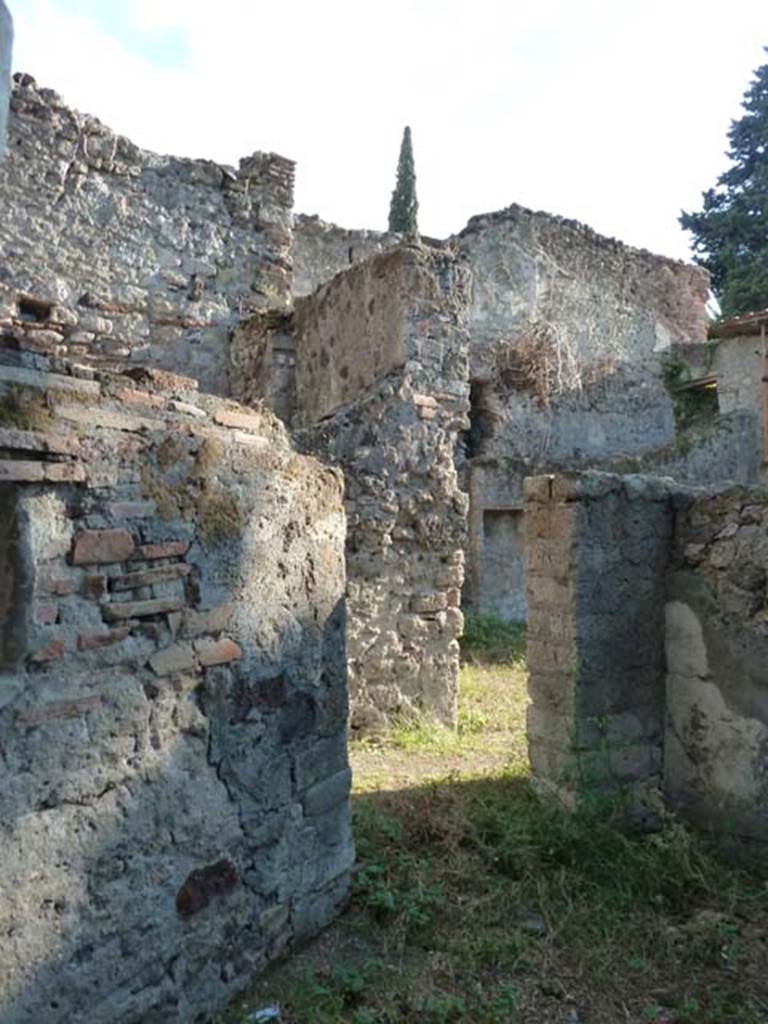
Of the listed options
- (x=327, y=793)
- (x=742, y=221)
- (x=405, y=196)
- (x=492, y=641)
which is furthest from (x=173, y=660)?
(x=742, y=221)

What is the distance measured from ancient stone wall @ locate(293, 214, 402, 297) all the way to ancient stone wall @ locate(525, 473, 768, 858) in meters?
10.3

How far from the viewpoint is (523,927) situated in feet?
11.0

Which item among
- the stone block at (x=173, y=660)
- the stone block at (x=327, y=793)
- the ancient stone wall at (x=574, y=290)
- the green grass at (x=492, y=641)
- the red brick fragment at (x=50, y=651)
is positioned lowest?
the green grass at (x=492, y=641)

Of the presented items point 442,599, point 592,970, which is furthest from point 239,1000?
point 442,599

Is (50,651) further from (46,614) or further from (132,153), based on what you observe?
(132,153)

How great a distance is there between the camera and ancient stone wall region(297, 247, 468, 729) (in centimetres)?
589

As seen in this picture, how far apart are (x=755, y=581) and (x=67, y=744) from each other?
10.3 ft

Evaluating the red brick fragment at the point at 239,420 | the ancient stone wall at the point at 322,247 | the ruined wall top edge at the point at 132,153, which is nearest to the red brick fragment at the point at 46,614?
the red brick fragment at the point at 239,420

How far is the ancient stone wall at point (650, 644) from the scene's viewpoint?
399cm

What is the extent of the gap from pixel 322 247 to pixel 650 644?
11.2 meters

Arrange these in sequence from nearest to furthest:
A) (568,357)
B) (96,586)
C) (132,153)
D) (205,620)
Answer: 1. (96,586)
2. (205,620)
3. (132,153)
4. (568,357)

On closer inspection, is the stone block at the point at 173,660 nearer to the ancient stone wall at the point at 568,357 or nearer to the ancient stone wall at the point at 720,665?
the ancient stone wall at the point at 720,665

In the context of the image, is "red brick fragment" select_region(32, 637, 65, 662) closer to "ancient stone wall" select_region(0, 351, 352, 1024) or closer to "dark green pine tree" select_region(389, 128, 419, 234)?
"ancient stone wall" select_region(0, 351, 352, 1024)

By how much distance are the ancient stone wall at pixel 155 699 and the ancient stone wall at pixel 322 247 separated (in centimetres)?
1106
